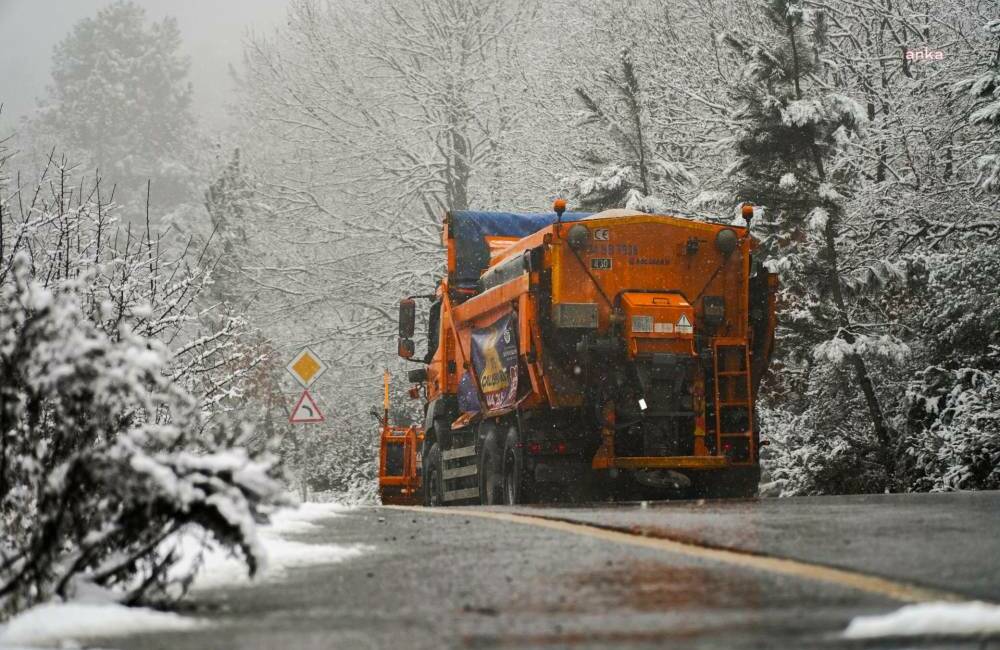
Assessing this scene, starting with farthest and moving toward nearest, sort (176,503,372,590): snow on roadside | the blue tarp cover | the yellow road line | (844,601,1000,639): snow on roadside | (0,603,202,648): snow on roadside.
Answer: the blue tarp cover < (176,503,372,590): snow on roadside < the yellow road line < (0,603,202,648): snow on roadside < (844,601,1000,639): snow on roadside

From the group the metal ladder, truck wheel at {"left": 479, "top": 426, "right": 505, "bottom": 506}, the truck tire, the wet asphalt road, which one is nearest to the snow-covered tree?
truck wheel at {"left": 479, "top": 426, "right": 505, "bottom": 506}

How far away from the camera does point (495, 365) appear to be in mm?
16062

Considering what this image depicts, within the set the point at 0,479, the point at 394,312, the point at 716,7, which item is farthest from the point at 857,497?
the point at 394,312

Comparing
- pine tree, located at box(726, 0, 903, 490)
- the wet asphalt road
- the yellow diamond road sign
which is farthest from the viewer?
the yellow diamond road sign

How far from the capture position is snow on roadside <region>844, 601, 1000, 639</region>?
456 centimetres

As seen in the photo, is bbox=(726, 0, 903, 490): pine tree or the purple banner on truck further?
bbox=(726, 0, 903, 490): pine tree

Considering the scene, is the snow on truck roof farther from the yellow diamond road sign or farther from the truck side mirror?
the yellow diamond road sign

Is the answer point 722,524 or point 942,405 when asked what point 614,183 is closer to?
point 942,405

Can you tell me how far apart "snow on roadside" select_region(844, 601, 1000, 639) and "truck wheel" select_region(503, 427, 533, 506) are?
1024 cm

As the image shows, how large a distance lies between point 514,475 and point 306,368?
892cm

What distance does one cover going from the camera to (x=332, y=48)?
3616 cm

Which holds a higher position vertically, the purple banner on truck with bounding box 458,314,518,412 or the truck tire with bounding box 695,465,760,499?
the purple banner on truck with bounding box 458,314,518,412

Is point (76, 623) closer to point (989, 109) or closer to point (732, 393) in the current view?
point (732, 393)

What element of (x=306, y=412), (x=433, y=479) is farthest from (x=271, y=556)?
(x=306, y=412)
